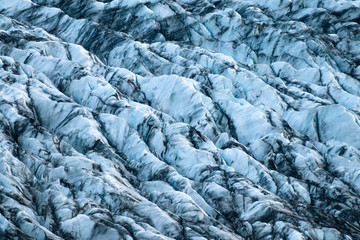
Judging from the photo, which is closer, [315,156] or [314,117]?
[315,156]

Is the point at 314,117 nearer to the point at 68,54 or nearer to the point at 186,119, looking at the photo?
the point at 186,119

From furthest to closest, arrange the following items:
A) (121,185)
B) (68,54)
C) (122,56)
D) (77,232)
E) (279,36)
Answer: (279,36)
(122,56)
(68,54)
(121,185)
(77,232)

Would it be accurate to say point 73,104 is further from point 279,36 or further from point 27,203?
point 279,36

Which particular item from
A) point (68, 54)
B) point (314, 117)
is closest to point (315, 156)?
point (314, 117)

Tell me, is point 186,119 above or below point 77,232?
below

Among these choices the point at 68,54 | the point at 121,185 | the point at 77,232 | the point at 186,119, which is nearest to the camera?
the point at 77,232

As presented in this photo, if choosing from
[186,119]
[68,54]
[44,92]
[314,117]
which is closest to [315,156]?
[314,117]
